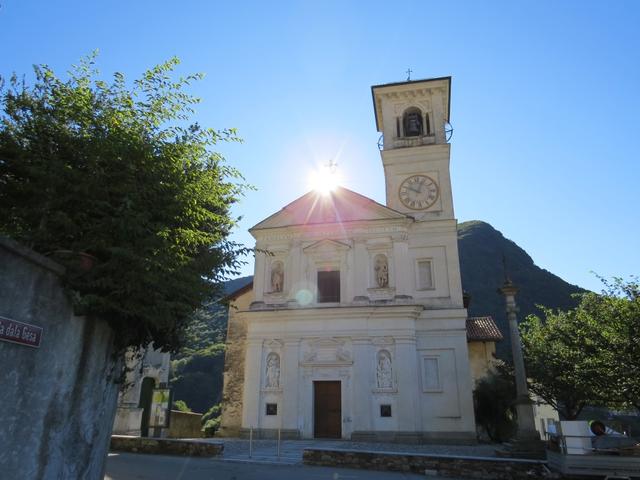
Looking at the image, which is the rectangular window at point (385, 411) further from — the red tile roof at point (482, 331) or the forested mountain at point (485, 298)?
the forested mountain at point (485, 298)

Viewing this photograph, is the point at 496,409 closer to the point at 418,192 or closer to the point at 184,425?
the point at 418,192

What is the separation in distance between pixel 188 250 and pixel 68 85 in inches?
111

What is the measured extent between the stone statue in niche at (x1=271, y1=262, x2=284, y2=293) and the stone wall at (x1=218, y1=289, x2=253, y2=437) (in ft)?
7.02

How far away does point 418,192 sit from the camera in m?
22.5

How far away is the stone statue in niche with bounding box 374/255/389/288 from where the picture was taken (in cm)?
2039

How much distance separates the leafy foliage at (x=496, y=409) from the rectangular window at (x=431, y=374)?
143 inches

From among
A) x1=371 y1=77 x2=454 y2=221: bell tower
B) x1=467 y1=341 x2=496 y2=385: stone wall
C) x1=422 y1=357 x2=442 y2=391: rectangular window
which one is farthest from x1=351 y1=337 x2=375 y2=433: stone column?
x1=467 y1=341 x2=496 y2=385: stone wall

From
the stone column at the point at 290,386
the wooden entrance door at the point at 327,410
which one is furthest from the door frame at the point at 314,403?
the stone column at the point at 290,386

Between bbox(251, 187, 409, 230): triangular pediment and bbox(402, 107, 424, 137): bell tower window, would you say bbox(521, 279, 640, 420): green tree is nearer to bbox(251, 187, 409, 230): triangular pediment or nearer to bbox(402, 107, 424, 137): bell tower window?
bbox(251, 187, 409, 230): triangular pediment

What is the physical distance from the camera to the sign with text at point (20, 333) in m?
4.50

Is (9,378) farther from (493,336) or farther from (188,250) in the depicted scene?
(493,336)

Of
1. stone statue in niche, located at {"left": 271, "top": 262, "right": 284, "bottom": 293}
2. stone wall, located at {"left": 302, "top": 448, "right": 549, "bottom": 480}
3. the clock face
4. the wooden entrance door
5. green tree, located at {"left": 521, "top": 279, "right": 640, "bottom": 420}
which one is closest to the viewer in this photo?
stone wall, located at {"left": 302, "top": 448, "right": 549, "bottom": 480}

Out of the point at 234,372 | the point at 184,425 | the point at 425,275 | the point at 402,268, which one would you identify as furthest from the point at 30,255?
the point at 184,425

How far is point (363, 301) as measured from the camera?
19.8m
